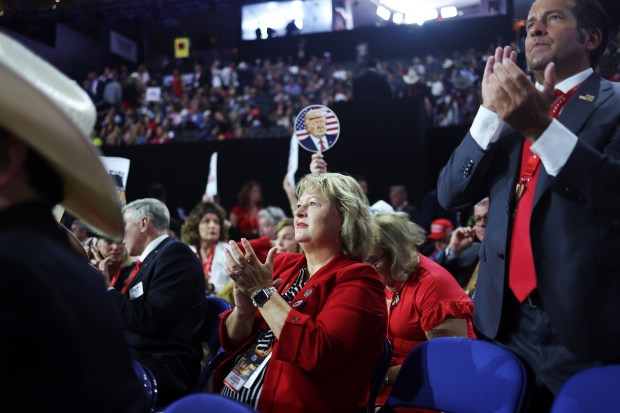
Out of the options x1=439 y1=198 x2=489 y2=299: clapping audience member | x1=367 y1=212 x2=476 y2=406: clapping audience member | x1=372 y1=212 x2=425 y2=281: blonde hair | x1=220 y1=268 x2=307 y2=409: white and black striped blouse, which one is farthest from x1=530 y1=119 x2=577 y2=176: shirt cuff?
x1=439 y1=198 x2=489 y2=299: clapping audience member

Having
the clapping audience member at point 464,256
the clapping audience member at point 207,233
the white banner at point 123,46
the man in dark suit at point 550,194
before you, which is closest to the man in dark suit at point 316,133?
the clapping audience member at point 464,256

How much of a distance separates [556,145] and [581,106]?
29 cm

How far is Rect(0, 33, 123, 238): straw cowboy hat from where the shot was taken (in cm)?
91

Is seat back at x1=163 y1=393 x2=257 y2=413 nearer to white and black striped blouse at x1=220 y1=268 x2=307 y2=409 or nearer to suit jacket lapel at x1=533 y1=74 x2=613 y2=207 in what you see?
white and black striped blouse at x1=220 y1=268 x2=307 y2=409

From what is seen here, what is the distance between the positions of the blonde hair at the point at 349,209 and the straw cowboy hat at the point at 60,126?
5.52 ft

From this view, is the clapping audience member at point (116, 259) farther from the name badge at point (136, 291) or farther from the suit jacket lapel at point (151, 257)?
the name badge at point (136, 291)

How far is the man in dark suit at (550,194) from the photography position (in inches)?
66.7

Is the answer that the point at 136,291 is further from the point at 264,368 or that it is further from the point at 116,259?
the point at 264,368

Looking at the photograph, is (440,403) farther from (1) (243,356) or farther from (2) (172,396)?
(2) (172,396)

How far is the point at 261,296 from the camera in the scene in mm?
2459

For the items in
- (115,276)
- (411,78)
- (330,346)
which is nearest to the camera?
(330,346)

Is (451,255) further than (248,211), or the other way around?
(248,211)

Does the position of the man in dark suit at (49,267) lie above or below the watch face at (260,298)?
above

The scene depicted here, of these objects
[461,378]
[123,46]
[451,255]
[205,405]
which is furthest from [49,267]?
[123,46]
